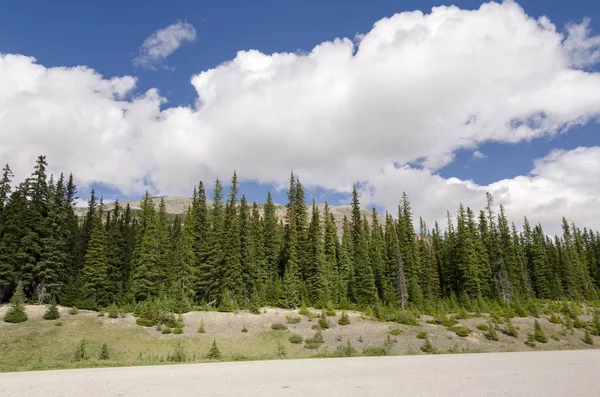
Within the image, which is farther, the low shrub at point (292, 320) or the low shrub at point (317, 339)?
the low shrub at point (292, 320)

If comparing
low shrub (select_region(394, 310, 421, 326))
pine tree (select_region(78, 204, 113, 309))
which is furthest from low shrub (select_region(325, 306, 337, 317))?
pine tree (select_region(78, 204, 113, 309))

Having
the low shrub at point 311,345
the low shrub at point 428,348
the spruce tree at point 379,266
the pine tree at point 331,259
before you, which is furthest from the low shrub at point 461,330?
the spruce tree at point 379,266

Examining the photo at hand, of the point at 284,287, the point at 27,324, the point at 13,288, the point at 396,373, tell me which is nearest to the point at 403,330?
the point at 284,287

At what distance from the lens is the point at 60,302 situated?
159 ft

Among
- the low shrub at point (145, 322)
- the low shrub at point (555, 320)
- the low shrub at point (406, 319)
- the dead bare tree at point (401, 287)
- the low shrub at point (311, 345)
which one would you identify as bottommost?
the low shrub at point (311, 345)

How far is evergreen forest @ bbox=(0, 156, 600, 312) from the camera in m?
49.8

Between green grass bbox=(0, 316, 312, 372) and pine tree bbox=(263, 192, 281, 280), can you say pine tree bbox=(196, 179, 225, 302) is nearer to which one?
pine tree bbox=(263, 192, 281, 280)

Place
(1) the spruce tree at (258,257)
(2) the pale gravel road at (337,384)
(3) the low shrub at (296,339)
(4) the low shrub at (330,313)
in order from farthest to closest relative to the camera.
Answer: (1) the spruce tree at (258,257), (4) the low shrub at (330,313), (3) the low shrub at (296,339), (2) the pale gravel road at (337,384)

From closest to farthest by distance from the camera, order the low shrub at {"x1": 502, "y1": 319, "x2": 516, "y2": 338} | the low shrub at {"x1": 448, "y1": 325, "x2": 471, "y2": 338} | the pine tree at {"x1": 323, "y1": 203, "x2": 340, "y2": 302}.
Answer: the low shrub at {"x1": 448, "y1": 325, "x2": 471, "y2": 338}, the low shrub at {"x1": 502, "y1": 319, "x2": 516, "y2": 338}, the pine tree at {"x1": 323, "y1": 203, "x2": 340, "y2": 302}

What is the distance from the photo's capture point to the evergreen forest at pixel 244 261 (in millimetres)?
49750

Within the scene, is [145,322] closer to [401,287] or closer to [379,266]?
[401,287]

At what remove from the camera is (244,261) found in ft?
199

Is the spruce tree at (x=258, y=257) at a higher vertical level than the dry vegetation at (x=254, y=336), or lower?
higher

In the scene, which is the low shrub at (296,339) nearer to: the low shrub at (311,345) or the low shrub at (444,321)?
the low shrub at (311,345)
